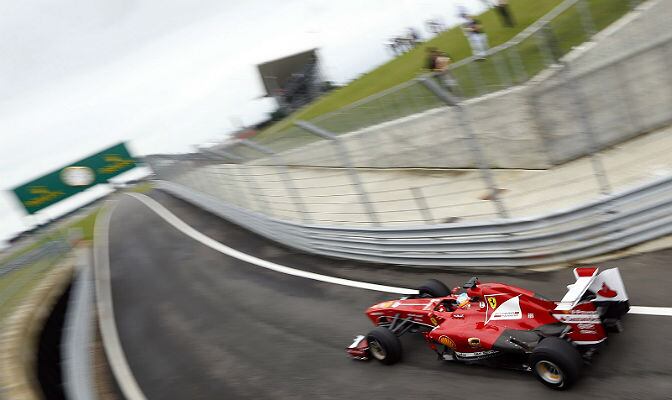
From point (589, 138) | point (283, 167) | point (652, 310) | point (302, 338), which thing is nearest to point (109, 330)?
point (283, 167)

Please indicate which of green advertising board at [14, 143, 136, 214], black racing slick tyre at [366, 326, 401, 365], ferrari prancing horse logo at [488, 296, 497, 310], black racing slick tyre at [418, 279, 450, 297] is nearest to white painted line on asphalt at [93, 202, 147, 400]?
black racing slick tyre at [366, 326, 401, 365]

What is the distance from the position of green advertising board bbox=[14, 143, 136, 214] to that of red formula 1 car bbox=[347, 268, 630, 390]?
3054 centimetres

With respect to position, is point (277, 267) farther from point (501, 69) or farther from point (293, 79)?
point (293, 79)

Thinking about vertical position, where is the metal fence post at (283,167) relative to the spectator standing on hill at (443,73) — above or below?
below

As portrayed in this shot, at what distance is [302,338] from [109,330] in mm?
5475

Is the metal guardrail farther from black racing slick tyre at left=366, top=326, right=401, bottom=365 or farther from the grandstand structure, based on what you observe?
the grandstand structure

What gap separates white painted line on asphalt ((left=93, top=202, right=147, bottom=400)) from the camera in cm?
889

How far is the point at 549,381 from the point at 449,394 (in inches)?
43.9

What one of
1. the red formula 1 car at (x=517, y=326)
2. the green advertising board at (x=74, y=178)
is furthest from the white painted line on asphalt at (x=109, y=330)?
the green advertising board at (x=74, y=178)

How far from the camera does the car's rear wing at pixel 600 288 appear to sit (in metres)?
5.50

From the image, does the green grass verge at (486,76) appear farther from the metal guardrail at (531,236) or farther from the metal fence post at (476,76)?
the metal guardrail at (531,236)

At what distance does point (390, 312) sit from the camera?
732 cm

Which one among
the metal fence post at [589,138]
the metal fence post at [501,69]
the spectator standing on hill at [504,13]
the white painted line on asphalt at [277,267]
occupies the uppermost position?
the spectator standing on hill at [504,13]

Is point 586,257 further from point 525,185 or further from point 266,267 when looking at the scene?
point 266,267
